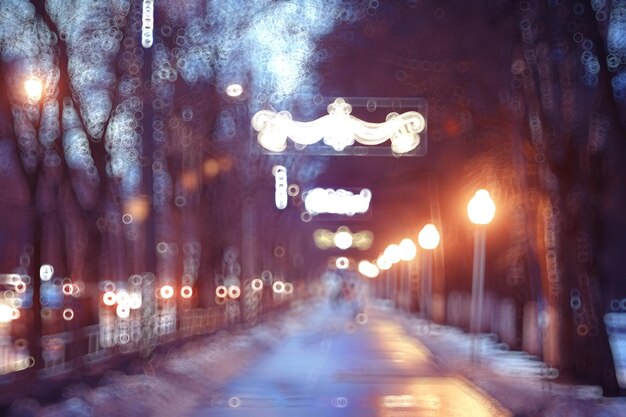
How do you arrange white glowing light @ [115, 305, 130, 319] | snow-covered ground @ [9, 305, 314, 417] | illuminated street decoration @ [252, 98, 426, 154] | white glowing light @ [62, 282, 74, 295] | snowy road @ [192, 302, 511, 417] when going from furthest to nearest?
white glowing light @ [115, 305, 130, 319] < white glowing light @ [62, 282, 74, 295] < illuminated street decoration @ [252, 98, 426, 154] < snowy road @ [192, 302, 511, 417] < snow-covered ground @ [9, 305, 314, 417]

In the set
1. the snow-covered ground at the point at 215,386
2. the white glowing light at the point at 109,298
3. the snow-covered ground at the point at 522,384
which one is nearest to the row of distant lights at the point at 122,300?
the white glowing light at the point at 109,298

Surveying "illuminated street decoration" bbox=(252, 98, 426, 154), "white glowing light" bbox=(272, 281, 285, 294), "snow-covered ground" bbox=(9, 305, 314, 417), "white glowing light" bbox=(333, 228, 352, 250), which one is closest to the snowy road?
"snow-covered ground" bbox=(9, 305, 314, 417)

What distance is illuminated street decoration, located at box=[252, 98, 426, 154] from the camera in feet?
77.7

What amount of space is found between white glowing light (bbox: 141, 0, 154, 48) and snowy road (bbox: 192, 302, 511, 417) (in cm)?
658

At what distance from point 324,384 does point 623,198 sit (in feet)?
49.0

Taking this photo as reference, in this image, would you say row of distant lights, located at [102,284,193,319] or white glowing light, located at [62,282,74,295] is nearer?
white glowing light, located at [62,282,74,295]

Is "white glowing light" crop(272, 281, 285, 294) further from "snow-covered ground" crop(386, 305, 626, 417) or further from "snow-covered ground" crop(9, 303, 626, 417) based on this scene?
"snow-covered ground" crop(9, 303, 626, 417)

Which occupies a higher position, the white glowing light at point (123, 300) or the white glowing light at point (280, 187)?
the white glowing light at point (280, 187)

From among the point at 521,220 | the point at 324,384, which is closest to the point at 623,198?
the point at 521,220

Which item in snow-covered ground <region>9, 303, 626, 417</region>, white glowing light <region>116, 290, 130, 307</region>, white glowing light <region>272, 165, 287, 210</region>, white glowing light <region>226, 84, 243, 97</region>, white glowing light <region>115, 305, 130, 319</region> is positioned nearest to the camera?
snow-covered ground <region>9, 303, 626, 417</region>

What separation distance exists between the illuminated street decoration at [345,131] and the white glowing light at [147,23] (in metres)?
6.54

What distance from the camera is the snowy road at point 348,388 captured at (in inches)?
599

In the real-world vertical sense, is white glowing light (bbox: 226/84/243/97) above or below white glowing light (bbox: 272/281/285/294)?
above

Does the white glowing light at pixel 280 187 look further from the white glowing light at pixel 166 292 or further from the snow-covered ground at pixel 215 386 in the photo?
the snow-covered ground at pixel 215 386
